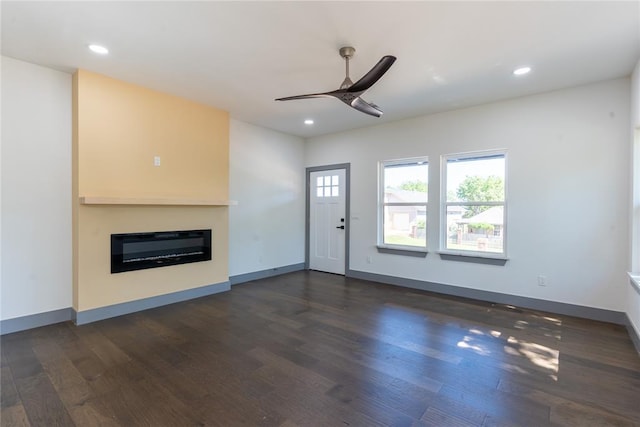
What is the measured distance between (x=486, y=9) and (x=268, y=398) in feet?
10.5

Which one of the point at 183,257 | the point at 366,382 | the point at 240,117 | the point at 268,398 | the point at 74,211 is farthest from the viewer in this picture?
the point at 240,117

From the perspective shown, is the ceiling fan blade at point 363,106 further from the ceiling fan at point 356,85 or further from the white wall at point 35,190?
the white wall at point 35,190

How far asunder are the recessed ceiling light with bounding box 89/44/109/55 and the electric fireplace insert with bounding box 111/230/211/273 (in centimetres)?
195

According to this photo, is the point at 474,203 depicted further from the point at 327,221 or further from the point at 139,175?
the point at 139,175

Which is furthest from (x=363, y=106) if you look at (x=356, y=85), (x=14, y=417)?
(x=14, y=417)

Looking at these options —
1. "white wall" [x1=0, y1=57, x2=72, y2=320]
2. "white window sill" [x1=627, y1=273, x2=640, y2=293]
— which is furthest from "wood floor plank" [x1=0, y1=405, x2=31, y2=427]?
"white window sill" [x1=627, y1=273, x2=640, y2=293]

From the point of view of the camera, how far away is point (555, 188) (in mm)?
3734

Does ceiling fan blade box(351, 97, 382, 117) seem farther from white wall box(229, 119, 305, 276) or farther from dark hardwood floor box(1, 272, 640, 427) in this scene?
white wall box(229, 119, 305, 276)

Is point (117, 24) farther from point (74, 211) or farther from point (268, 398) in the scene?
point (268, 398)

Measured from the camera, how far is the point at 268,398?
2043 mm

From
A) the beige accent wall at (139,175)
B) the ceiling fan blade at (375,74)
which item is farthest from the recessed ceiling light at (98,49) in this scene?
the ceiling fan blade at (375,74)

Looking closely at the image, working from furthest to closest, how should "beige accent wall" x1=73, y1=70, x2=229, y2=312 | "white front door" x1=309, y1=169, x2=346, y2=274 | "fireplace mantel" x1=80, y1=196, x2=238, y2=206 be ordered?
"white front door" x1=309, y1=169, x2=346, y2=274 < "beige accent wall" x1=73, y1=70, x2=229, y2=312 < "fireplace mantel" x1=80, y1=196, x2=238, y2=206

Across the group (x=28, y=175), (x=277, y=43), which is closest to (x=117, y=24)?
(x=277, y=43)

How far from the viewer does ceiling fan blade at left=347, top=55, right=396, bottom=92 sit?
2309 millimetres
